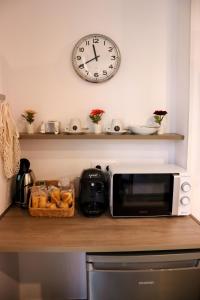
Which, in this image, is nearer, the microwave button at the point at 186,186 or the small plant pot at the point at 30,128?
the microwave button at the point at 186,186

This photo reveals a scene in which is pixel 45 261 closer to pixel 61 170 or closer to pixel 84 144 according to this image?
pixel 61 170

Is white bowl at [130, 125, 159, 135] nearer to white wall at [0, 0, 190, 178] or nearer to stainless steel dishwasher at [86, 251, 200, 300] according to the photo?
white wall at [0, 0, 190, 178]

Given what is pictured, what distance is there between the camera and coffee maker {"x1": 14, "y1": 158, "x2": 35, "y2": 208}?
168 centimetres

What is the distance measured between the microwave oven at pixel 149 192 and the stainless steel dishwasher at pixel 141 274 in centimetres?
33

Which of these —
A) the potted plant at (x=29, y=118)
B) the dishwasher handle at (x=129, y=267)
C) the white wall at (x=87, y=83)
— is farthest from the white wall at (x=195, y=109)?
the potted plant at (x=29, y=118)

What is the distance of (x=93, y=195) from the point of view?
1.59 metres

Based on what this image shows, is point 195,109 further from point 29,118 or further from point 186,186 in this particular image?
point 29,118

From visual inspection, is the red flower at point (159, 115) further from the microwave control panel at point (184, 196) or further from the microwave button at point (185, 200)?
the microwave button at point (185, 200)

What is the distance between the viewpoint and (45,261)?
1894mm

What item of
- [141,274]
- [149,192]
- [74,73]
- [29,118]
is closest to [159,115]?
[149,192]

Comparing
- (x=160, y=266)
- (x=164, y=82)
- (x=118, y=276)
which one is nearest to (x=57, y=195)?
(x=118, y=276)

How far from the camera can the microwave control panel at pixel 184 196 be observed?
1.52 metres

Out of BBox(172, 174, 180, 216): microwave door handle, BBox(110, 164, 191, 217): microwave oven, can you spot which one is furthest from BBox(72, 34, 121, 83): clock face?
BBox(172, 174, 180, 216): microwave door handle

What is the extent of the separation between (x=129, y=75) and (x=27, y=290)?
6.00 ft
